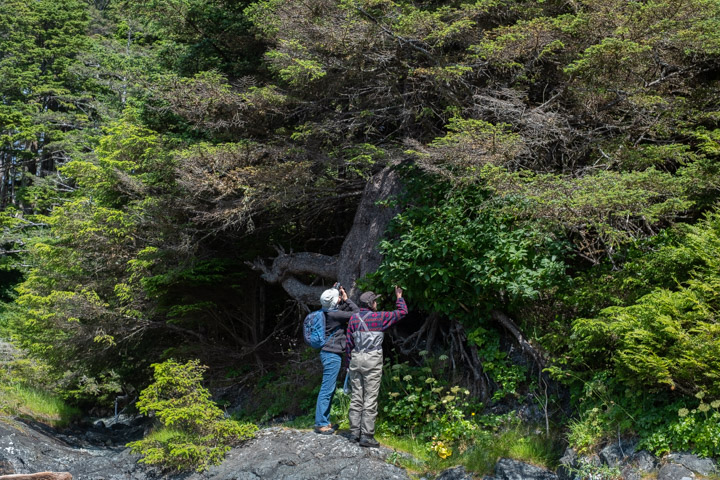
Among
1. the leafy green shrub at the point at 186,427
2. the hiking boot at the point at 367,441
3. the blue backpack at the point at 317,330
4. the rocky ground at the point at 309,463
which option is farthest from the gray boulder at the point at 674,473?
the leafy green shrub at the point at 186,427

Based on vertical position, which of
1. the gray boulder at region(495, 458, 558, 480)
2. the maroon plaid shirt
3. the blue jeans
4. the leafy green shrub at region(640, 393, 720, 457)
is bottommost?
the gray boulder at region(495, 458, 558, 480)

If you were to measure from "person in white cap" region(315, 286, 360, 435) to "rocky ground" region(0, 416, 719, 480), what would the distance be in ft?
0.86

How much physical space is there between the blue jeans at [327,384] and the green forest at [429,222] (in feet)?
2.50

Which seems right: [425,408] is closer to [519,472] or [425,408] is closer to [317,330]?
[317,330]

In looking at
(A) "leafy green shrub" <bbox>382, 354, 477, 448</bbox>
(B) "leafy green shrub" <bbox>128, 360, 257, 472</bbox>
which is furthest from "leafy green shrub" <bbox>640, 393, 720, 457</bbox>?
(B) "leafy green shrub" <bbox>128, 360, 257, 472</bbox>

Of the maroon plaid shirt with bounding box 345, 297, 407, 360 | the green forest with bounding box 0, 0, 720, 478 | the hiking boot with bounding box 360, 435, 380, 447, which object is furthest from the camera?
the maroon plaid shirt with bounding box 345, 297, 407, 360

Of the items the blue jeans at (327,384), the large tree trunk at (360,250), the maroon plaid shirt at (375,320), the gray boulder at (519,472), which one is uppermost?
the large tree trunk at (360,250)

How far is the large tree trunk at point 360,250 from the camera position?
10258 millimetres

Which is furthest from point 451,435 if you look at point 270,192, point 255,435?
point 270,192

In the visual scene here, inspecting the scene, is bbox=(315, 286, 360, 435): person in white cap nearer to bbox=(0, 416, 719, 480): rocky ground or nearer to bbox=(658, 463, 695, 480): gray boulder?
bbox=(0, 416, 719, 480): rocky ground

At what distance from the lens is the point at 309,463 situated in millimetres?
7422

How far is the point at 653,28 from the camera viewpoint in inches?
313

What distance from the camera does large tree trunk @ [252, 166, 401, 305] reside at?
10.3 m

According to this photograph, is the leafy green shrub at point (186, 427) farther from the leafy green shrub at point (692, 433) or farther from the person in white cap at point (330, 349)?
the leafy green shrub at point (692, 433)
